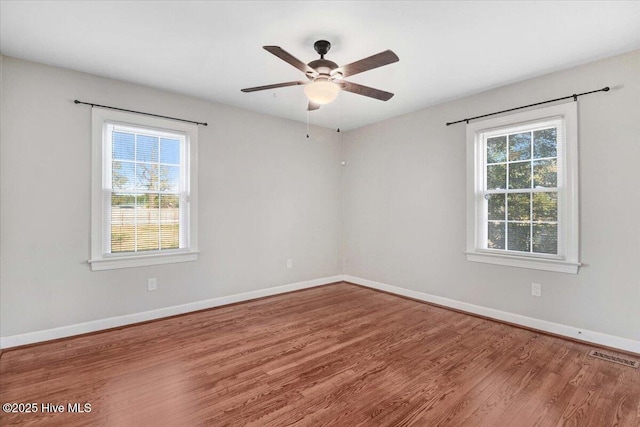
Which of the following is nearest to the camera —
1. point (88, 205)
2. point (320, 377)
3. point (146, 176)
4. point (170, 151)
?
point (320, 377)

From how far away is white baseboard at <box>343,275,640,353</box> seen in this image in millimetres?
2750

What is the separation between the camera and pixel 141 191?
3.49m

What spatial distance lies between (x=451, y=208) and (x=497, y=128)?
1.07 meters

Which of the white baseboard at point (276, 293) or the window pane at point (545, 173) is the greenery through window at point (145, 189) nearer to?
the white baseboard at point (276, 293)

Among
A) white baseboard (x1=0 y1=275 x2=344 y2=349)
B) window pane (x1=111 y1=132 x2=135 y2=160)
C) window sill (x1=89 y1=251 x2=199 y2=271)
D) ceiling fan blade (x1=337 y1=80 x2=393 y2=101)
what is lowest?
white baseboard (x1=0 y1=275 x2=344 y2=349)

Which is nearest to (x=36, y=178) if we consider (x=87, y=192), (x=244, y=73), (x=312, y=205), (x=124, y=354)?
(x=87, y=192)

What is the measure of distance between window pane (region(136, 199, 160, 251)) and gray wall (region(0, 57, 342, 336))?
287mm

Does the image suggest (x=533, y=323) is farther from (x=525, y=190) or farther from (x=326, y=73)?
(x=326, y=73)

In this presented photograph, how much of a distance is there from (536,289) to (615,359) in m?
0.81

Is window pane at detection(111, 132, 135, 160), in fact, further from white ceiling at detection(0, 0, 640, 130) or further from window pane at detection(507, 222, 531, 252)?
window pane at detection(507, 222, 531, 252)

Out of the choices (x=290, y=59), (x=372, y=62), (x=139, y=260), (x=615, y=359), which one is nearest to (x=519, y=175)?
(x=615, y=359)

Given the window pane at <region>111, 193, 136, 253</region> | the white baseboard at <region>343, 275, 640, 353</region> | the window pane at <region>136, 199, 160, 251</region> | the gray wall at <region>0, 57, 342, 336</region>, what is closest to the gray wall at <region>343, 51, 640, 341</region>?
the white baseboard at <region>343, 275, 640, 353</region>

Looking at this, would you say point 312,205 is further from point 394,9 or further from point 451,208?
point 394,9

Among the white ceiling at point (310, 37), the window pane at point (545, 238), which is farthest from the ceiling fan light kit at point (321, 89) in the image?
the window pane at point (545, 238)
